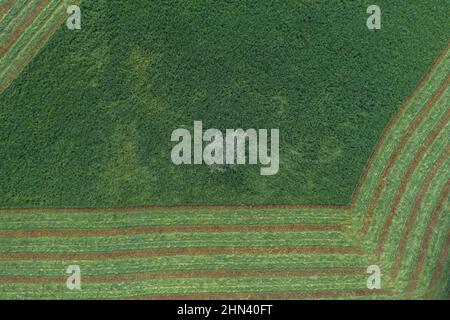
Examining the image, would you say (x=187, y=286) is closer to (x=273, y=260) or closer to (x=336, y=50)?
(x=273, y=260)

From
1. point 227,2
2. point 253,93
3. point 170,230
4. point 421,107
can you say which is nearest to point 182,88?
point 253,93

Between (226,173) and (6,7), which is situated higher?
(6,7)

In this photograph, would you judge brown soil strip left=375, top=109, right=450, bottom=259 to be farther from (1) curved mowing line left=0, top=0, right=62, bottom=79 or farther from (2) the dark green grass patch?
(1) curved mowing line left=0, top=0, right=62, bottom=79

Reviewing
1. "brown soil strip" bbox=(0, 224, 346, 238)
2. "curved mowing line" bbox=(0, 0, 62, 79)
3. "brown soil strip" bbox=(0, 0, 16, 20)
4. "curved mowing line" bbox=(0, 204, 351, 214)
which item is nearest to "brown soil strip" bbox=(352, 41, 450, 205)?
"curved mowing line" bbox=(0, 204, 351, 214)

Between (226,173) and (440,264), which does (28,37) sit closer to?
(226,173)
